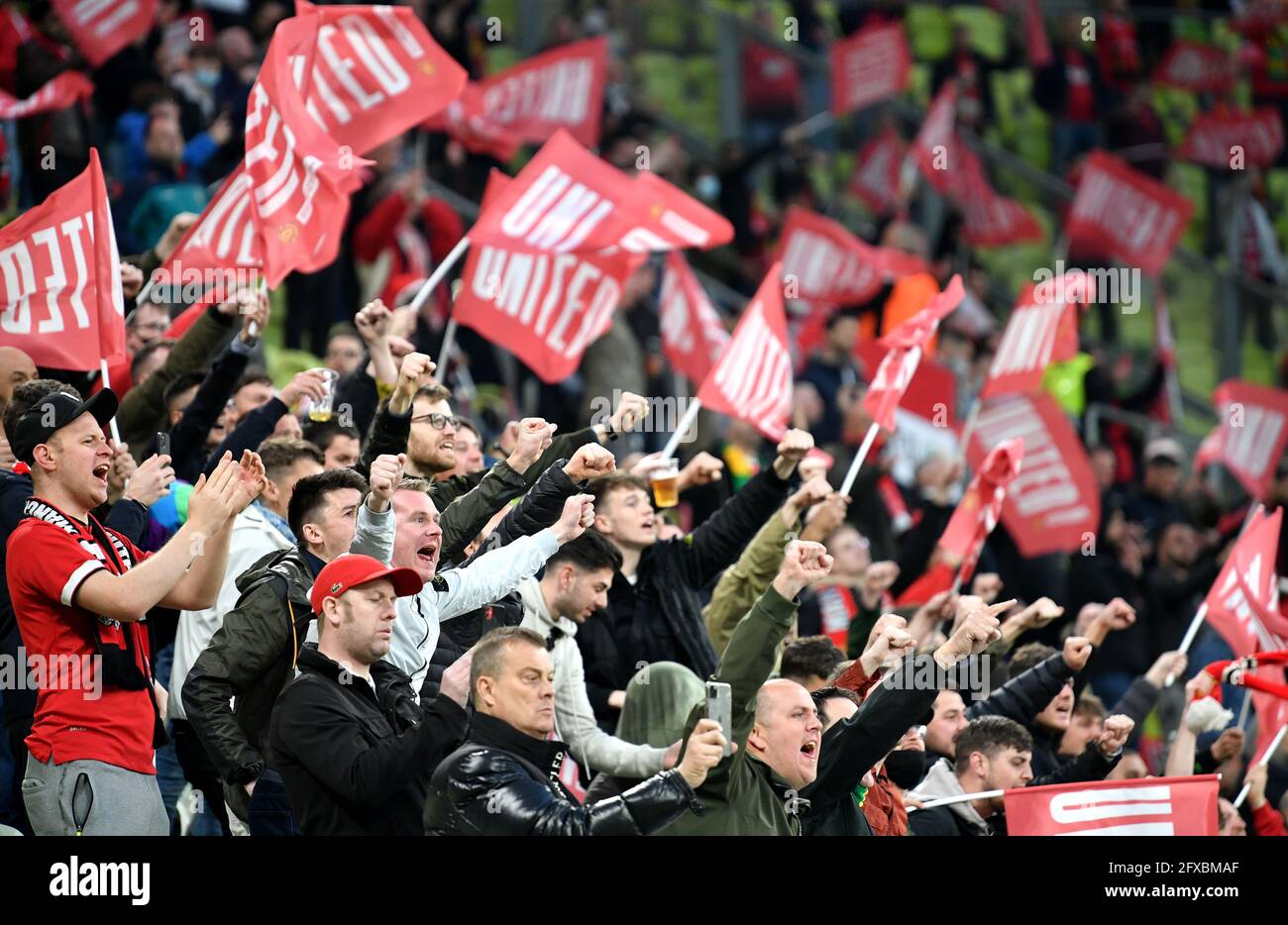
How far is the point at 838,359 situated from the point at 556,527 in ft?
27.9

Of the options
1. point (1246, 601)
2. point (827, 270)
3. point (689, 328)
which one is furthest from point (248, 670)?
point (827, 270)

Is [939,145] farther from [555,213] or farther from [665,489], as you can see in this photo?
[665,489]

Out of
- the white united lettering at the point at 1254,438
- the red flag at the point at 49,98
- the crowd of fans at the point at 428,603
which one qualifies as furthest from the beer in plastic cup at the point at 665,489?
the white united lettering at the point at 1254,438

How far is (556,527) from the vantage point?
670 cm

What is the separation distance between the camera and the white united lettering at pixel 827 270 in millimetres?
15125

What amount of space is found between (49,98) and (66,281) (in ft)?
10.9

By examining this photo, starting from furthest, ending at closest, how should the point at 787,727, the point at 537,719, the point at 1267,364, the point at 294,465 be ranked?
the point at 1267,364 < the point at 294,465 < the point at 787,727 < the point at 537,719

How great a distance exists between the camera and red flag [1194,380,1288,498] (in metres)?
14.4

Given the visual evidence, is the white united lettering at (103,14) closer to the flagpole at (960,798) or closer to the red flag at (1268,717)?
the flagpole at (960,798)

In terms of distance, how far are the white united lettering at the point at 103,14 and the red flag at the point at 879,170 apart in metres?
8.00

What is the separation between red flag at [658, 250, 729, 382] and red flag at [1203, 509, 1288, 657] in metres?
3.47
